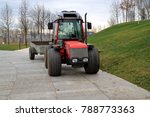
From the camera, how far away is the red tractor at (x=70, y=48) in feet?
38.5

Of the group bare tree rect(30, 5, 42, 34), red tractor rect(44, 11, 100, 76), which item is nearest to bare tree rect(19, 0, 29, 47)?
bare tree rect(30, 5, 42, 34)

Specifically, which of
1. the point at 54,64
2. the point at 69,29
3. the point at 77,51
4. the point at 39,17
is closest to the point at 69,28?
the point at 69,29

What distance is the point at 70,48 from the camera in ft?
38.4

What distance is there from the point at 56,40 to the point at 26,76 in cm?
206

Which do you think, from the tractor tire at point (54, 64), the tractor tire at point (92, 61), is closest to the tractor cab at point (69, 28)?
the tractor tire at point (92, 61)

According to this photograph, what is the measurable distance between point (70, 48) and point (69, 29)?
1.82 m

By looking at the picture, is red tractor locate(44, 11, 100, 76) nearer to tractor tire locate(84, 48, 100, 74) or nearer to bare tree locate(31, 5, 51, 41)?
tractor tire locate(84, 48, 100, 74)

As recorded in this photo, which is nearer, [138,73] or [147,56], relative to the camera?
[138,73]

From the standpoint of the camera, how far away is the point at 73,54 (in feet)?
38.3

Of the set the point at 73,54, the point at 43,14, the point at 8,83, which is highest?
the point at 43,14

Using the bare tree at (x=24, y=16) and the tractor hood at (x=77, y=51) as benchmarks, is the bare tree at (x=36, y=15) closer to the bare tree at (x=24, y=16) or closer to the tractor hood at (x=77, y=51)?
the bare tree at (x=24, y=16)

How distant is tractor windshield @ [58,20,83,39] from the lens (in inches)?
524

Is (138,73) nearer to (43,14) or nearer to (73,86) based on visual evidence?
(73,86)

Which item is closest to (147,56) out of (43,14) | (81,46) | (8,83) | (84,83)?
(81,46)
